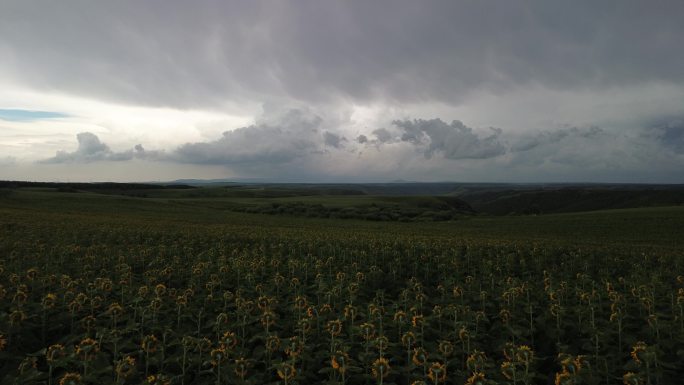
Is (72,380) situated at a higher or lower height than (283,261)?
higher

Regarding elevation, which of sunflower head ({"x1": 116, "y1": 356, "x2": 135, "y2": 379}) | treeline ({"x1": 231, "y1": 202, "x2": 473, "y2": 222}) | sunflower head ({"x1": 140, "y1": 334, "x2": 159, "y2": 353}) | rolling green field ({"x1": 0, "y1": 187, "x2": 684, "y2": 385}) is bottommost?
treeline ({"x1": 231, "y1": 202, "x2": 473, "y2": 222})

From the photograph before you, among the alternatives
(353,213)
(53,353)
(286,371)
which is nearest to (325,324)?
(286,371)

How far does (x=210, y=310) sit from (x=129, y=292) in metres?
2.22

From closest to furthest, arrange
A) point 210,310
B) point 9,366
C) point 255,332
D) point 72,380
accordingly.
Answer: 1. point 72,380
2. point 9,366
3. point 255,332
4. point 210,310

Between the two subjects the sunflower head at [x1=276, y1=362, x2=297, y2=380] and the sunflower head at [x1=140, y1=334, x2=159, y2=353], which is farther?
the sunflower head at [x1=140, y1=334, x2=159, y2=353]

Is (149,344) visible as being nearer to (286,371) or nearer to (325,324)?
(286,371)

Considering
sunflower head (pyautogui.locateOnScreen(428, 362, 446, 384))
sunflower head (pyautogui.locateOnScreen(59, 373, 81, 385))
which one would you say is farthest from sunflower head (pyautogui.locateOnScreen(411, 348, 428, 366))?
sunflower head (pyautogui.locateOnScreen(59, 373, 81, 385))

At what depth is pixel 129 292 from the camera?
32.6ft

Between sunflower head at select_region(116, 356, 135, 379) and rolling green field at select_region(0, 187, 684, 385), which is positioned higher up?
sunflower head at select_region(116, 356, 135, 379)

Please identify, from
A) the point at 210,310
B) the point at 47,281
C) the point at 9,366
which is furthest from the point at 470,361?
the point at 47,281

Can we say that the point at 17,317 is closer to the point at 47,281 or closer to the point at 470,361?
the point at 47,281

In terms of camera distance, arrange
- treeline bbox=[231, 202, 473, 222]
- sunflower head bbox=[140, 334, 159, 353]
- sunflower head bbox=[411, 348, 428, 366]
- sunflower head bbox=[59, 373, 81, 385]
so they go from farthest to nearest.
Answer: treeline bbox=[231, 202, 473, 222] < sunflower head bbox=[140, 334, 159, 353] < sunflower head bbox=[411, 348, 428, 366] < sunflower head bbox=[59, 373, 81, 385]

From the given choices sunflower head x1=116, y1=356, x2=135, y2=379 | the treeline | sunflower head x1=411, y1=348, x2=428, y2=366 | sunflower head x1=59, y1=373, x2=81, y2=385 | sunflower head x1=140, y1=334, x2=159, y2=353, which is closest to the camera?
sunflower head x1=59, y1=373, x2=81, y2=385

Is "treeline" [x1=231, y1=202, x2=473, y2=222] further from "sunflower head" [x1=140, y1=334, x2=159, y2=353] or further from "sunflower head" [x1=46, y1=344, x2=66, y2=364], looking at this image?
"sunflower head" [x1=46, y1=344, x2=66, y2=364]
